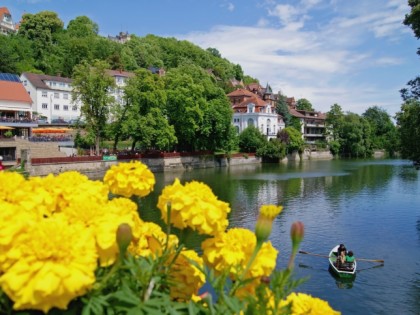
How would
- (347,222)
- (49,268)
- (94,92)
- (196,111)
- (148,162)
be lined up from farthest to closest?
1. (196,111)
2. (148,162)
3. (94,92)
4. (347,222)
5. (49,268)

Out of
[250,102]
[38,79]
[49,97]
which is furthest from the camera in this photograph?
[250,102]

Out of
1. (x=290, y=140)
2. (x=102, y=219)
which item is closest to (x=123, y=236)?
(x=102, y=219)

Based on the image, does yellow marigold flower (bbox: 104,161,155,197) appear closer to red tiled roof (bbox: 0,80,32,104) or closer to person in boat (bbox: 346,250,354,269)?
person in boat (bbox: 346,250,354,269)

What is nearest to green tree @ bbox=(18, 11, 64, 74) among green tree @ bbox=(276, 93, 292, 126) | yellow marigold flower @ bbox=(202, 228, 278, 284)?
green tree @ bbox=(276, 93, 292, 126)

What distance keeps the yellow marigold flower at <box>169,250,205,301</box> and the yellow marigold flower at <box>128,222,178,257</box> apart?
0.11 m

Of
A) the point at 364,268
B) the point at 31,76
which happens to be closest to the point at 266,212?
the point at 364,268

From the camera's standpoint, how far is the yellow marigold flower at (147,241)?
209cm

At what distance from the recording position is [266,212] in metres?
2.05

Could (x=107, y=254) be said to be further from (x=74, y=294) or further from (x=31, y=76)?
(x=31, y=76)

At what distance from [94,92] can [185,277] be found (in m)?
44.9

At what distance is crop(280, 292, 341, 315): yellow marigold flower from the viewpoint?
6.77ft

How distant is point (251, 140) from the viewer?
64500 millimetres

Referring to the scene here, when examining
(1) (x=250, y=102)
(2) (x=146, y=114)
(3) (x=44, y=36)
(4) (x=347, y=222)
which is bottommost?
(4) (x=347, y=222)

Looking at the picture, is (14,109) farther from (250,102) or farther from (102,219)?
(102,219)
